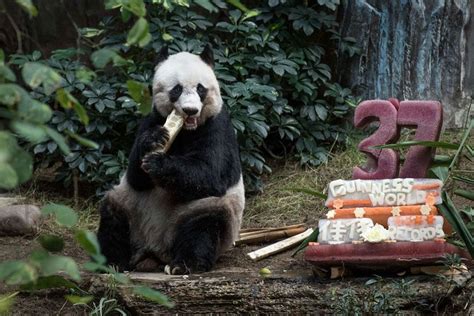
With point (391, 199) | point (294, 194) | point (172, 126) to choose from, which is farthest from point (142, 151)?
point (294, 194)

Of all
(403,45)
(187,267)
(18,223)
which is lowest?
(18,223)

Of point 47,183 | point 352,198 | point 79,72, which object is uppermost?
point 79,72

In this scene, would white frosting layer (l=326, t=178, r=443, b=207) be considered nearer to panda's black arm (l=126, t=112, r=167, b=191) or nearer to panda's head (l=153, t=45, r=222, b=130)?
panda's head (l=153, t=45, r=222, b=130)

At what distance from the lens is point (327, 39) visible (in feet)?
28.5

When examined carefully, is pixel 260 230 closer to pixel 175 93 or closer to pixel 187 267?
pixel 187 267

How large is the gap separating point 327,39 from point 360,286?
4.07 metres

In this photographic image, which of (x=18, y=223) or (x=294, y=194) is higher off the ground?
(x=294, y=194)

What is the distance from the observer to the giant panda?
5617 mm

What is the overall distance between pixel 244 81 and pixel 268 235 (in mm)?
1893

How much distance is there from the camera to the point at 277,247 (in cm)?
626

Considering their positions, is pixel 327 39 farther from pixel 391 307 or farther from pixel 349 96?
pixel 391 307

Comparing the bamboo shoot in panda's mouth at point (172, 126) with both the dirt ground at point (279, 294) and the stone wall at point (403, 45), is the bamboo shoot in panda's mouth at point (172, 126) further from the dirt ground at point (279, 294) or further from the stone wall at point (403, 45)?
the stone wall at point (403, 45)

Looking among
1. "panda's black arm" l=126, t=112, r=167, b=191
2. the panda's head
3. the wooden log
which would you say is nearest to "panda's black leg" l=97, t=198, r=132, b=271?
"panda's black arm" l=126, t=112, r=167, b=191

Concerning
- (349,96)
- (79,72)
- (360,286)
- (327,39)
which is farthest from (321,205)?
(79,72)
